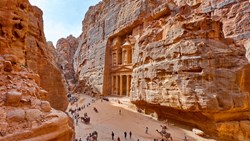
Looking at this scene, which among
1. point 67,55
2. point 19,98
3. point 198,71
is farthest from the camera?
point 67,55

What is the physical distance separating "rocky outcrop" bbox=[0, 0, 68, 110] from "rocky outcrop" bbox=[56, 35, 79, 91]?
4382cm

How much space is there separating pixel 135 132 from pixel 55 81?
9.51m

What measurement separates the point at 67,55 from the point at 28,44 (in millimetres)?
54353

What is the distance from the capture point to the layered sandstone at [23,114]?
4.28 meters

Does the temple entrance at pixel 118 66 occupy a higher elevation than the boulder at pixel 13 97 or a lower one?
higher

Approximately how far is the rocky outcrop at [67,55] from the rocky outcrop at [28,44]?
1725 inches

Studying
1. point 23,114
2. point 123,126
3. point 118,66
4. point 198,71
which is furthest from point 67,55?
point 23,114

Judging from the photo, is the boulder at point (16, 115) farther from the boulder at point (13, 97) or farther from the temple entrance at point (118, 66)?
the temple entrance at point (118, 66)

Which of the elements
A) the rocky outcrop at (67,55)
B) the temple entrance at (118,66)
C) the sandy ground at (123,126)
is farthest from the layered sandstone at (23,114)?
the rocky outcrop at (67,55)

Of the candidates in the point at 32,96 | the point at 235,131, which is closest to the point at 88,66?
the point at 235,131

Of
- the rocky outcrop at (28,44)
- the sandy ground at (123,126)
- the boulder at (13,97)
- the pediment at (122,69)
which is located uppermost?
the pediment at (122,69)

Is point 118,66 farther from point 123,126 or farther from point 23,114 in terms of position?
point 23,114

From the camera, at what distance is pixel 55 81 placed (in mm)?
12664

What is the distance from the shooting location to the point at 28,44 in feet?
35.8
